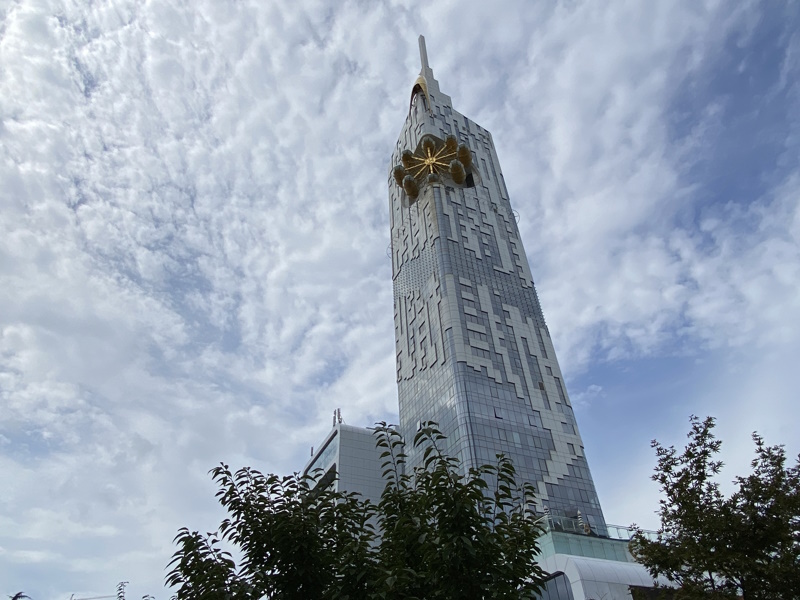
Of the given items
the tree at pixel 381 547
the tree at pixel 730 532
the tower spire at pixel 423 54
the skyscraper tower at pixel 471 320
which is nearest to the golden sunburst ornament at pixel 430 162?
the skyscraper tower at pixel 471 320

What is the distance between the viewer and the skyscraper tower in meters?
60.6

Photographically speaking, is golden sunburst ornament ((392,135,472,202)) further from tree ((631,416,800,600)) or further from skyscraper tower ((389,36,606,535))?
tree ((631,416,800,600))

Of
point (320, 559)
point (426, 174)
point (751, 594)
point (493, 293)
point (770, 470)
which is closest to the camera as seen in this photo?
point (320, 559)

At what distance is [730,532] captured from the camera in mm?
18641

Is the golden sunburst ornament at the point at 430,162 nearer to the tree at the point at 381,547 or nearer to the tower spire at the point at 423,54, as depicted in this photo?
the tower spire at the point at 423,54

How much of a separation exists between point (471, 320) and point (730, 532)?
2009 inches

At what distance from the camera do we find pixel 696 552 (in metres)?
18.5

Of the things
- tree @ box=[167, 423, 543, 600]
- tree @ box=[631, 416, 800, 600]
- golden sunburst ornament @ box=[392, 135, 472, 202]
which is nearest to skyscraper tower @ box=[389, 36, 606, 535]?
golden sunburst ornament @ box=[392, 135, 472, 202]

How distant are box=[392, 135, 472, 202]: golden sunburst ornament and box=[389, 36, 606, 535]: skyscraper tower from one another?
0.15 metres

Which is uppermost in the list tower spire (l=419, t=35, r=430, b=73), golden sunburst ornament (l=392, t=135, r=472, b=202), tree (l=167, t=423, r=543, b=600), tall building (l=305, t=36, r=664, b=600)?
tower spire (l=419, t=35, r=430, b=73)

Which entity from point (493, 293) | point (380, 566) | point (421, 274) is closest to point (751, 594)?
point (380, 566)

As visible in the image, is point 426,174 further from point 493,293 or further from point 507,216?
point 493,293

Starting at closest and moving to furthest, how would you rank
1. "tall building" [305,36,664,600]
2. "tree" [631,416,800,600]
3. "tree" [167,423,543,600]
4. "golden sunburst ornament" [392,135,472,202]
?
"tree" [167,423,543,600] → "tree" [631,416,800,600] → "tall building" [305,36,664,600] → "golden sunburst ornament" [392,135,472,202]

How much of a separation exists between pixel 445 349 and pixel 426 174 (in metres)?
30.8
